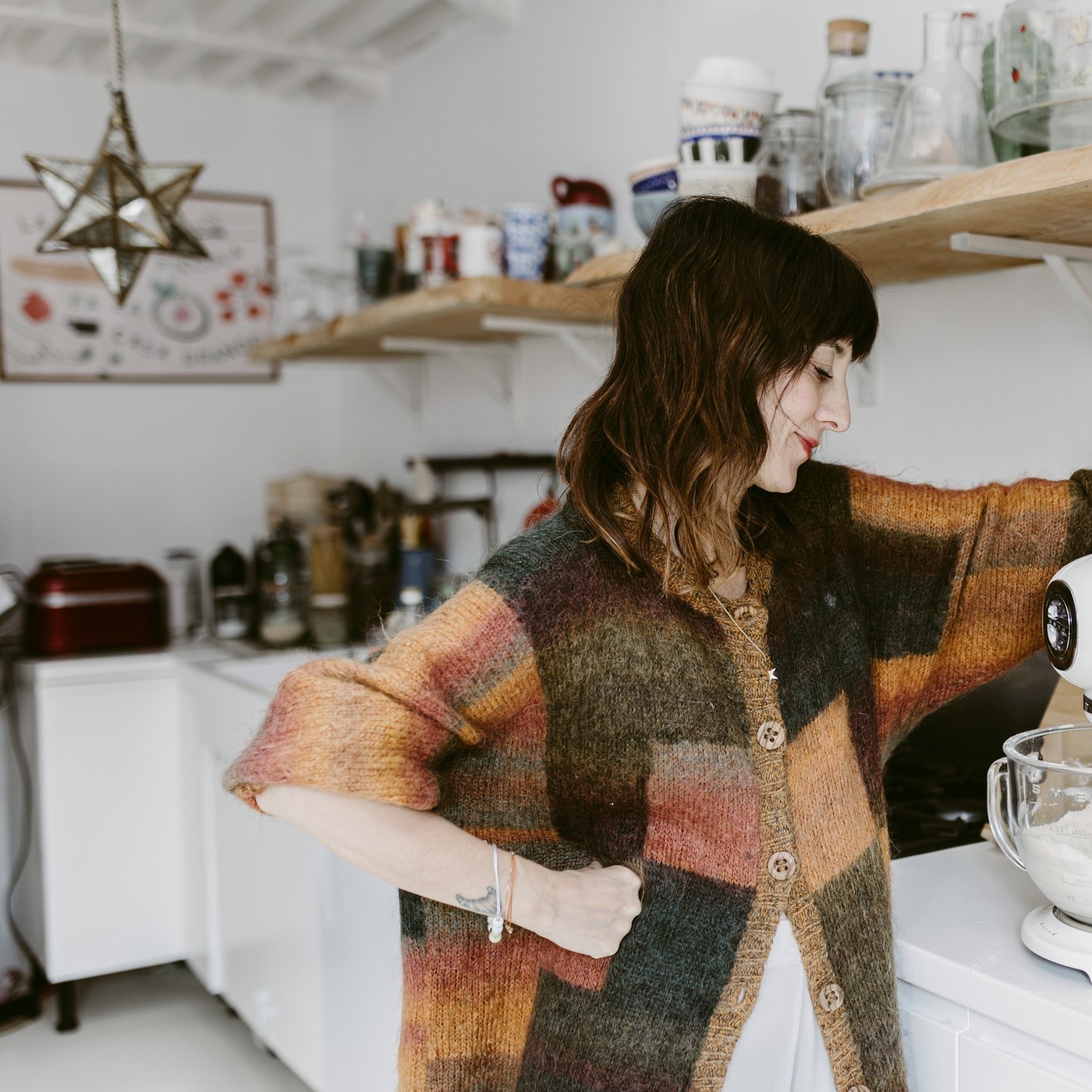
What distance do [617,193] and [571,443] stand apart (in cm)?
136

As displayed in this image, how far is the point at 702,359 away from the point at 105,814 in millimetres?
2126

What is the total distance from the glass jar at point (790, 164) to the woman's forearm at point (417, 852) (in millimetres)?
888

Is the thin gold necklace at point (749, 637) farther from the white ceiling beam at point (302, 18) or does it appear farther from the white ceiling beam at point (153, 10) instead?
the white ceiling beam at point (153, 10)

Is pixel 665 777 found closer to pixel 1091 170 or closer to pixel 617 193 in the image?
pixel 1091 170

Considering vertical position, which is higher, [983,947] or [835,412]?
[835,412]

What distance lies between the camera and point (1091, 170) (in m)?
1.04

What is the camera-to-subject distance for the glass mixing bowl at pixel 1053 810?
1.03 meters

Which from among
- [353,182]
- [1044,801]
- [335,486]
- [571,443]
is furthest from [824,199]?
[353,182]

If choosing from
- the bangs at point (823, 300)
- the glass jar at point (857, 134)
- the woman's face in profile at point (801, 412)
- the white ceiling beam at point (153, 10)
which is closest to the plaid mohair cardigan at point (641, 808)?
the woman's face in profile at point (801, 412)

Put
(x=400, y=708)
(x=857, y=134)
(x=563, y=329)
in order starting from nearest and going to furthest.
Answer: (x=400, y=708) < (x=857, y=134) < (x=563, y=329)

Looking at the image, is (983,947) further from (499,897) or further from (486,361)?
(486,361)

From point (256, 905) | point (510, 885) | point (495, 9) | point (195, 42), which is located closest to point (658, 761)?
point (510, 885)

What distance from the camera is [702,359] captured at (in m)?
1.03

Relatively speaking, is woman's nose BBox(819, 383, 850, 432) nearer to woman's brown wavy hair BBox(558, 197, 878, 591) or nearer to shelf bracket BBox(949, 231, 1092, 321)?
woman's brown wavy hair BBox(558, 197, 878, 591)
